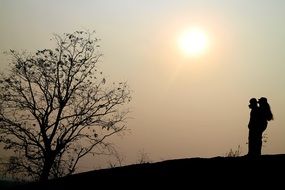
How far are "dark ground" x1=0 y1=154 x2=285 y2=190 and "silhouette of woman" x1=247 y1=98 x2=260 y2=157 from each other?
41 centimetres

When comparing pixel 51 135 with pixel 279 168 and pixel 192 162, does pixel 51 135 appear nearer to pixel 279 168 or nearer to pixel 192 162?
pixel 192 162

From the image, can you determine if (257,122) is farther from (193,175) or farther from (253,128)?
(193,175)

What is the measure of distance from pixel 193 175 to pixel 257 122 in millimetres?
2725

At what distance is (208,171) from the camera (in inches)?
441

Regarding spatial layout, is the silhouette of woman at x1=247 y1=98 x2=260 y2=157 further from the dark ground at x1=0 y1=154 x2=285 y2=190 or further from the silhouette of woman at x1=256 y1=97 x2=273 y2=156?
the dark ground at x1=0 y1=154 x2=285 y2=190

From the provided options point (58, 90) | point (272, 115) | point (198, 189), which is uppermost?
point (58, 90)

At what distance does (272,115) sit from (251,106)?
2.28ft

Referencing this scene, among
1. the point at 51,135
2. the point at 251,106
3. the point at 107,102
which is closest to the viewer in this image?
the point at 251,106

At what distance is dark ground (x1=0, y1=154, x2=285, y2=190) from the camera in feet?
32.7

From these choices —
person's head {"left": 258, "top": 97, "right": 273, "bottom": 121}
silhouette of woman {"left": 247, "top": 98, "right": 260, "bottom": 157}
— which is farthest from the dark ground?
person's head {"left": 258, "top": 97, "right": 273, "bottom": 121}

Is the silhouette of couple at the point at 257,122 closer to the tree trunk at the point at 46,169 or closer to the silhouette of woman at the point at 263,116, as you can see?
the silhouette of woman at the point at 263,116

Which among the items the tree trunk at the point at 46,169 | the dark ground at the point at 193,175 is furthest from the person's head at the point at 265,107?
the tree trunk at the point at 46,169

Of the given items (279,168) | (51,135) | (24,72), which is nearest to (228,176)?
(279,168)

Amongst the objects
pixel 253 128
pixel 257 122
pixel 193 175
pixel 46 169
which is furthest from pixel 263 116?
pixel 46 169
